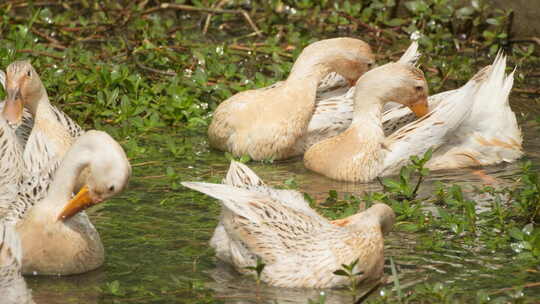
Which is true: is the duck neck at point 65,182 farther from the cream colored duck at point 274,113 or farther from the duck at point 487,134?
the duck at point 487,134

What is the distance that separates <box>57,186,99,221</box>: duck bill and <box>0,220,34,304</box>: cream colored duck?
274 millimetres

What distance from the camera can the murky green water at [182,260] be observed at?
17.8ft

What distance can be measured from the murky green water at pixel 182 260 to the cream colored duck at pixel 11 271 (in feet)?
0.24

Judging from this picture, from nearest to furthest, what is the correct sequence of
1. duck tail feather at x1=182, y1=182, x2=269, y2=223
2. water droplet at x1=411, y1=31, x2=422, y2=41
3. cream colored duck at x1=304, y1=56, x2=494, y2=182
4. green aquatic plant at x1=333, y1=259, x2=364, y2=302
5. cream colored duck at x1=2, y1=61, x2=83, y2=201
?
green aquatic plant at x1=333, y1=259, x2=364, y2=302 → duck tail feather at x1=182, y1=182, x2=269, y2=223 → cream colored duck at x1=2, y1=61, x2=83, y2=201 → cream colored duck at x1=304, y1=56, x2=494, y2=182 → water droplet at x1=411, y1=31, x2=422, y2=41

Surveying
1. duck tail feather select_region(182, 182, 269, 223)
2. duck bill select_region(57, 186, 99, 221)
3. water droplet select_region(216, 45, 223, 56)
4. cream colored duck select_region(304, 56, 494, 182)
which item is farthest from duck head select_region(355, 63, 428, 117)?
duck bill select_region(57, 186, 99, 221)

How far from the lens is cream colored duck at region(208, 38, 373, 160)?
8.23 metres

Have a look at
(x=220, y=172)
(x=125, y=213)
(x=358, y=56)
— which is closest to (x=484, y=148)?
(x=358, y=56)

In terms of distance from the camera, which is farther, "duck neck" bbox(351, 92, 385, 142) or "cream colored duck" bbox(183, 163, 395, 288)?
"duck neck" bbox(351, 92, 385, 142)

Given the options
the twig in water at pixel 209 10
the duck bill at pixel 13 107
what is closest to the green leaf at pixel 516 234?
the duck bill at pixel 13 107

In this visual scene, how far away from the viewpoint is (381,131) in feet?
26.5

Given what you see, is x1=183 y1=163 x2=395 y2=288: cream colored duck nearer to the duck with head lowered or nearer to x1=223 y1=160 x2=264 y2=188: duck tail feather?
x1=223 y1=160 x2=264 y2=188: duck tail feather

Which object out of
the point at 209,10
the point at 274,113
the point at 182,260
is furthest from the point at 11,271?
the point at 209,10

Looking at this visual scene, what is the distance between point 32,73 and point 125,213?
1.47 m

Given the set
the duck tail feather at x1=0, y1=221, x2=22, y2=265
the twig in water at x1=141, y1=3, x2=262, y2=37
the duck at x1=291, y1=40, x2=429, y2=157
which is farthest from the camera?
the twig in water at x1=141, y1=3, x2=262, y2=37
